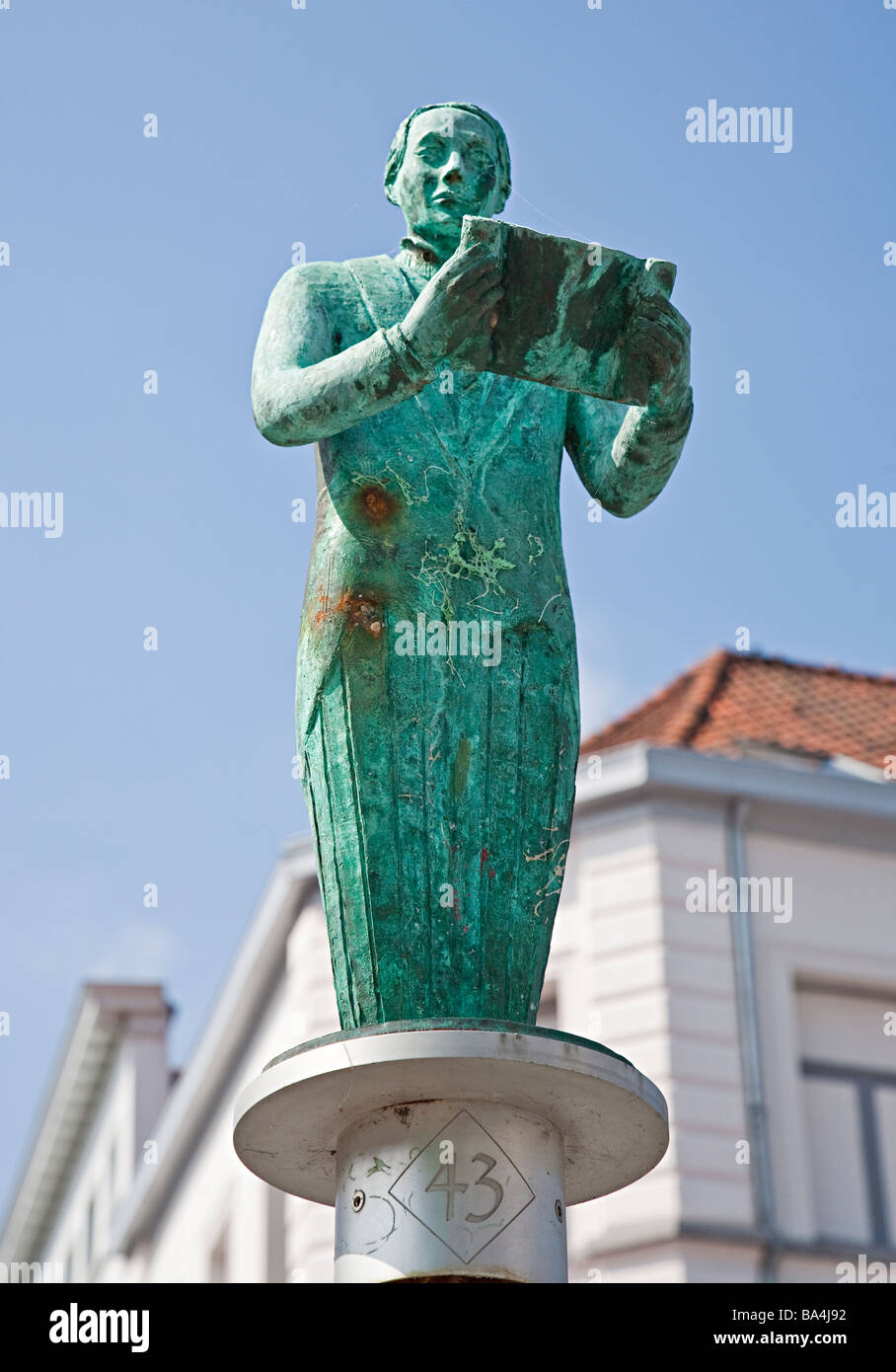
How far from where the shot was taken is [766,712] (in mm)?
21406

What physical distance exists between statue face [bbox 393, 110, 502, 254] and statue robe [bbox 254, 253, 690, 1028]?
379 millimetres

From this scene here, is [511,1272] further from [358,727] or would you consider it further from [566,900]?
[566,900]

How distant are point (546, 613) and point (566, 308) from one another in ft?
2.20

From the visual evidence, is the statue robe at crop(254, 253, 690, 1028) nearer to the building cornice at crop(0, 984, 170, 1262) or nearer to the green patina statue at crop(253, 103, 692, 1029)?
the green patina statue at crop(253, 103, 692, 1029)

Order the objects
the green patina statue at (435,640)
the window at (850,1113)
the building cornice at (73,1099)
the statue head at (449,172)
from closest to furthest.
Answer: the green patina statue at (435,640), the statue head at (449,172), the window at (850,1113), the building cornice at (73,1099)

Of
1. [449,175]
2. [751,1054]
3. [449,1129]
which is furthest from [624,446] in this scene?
[751,1054]

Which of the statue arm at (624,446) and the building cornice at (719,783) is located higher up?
the statue arm at (624,446)

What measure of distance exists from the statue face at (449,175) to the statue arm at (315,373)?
0.33 metres

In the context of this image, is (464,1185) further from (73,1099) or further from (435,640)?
(73,1099)

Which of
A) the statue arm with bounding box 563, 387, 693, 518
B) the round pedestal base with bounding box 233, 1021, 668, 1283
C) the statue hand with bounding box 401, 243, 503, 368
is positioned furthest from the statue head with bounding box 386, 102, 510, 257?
the round pedestal base with bounding box 233, 1021, 668, 1283

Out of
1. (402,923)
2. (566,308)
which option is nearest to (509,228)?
(566,308)

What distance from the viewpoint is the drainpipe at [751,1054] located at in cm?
1776

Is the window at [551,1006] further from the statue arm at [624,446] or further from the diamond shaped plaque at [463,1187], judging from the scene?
the diamond shaped plaque at [463,1187]

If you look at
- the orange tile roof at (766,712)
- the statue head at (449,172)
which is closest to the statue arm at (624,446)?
the statue head at (449,172)
